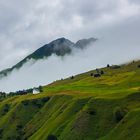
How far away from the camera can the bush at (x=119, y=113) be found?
6024 inches

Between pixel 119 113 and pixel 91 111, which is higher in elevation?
pixel 91 111

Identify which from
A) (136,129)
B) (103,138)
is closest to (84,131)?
(103,138)

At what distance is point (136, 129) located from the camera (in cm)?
13450

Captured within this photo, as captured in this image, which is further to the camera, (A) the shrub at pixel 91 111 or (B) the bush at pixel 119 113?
(A) the shrub at pixel 91 111

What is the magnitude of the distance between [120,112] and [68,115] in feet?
140

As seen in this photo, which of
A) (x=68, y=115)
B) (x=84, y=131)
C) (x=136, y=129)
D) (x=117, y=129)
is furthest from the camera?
(x=68, y=115)

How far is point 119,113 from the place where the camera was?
15312cm

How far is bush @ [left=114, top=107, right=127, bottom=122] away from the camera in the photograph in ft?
502

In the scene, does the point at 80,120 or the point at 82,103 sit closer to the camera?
the point at 80,120

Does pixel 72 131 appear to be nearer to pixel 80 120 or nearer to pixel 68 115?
pixel 80 120

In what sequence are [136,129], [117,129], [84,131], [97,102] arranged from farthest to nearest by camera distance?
[97,102], [84,131], [117,129], [136,129]

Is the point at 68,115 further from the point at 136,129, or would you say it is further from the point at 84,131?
the point at 136,129

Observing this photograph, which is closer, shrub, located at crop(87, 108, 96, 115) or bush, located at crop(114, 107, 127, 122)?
bush, located at crop(114, 107, 127, 122)

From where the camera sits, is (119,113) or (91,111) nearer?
(119,113)
